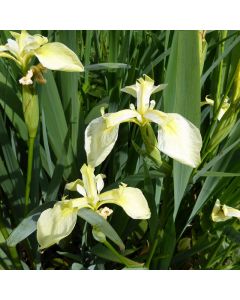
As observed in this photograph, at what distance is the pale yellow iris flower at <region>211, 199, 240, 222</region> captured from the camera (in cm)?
78

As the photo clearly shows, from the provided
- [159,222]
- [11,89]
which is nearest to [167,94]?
[159,222]

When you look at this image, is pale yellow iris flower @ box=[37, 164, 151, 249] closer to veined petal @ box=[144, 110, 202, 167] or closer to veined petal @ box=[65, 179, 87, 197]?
veined petal @ box=[65, 179, 87, 197]

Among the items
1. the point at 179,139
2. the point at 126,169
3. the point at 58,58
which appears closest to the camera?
the point at 179,139

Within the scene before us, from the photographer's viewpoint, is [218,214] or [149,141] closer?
[149,141]

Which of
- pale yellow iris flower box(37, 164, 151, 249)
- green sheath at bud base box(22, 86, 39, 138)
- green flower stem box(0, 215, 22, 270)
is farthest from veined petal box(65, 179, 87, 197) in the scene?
green flower stem box(0, 215, 22, 270)

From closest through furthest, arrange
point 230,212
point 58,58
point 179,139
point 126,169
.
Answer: point 179,139, point 58,58, point 230,212, point 126,169

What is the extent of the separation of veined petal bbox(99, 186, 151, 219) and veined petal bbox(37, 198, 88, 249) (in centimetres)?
5

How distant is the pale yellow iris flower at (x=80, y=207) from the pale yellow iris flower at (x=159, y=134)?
→ 45 mm

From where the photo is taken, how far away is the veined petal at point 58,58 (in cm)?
67

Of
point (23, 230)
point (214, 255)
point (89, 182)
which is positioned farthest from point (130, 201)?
point (214, 255)

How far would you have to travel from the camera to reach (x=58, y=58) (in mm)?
684

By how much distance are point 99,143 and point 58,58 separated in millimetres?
161

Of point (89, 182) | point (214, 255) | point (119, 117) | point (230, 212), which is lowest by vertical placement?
point (214, 255)

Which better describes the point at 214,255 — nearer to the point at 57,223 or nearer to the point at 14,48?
the point at 57,223
